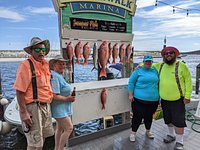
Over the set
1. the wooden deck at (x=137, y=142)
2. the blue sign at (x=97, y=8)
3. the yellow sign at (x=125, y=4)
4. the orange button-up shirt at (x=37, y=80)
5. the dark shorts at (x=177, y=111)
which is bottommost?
the wooden deck at (x=137, y=142)

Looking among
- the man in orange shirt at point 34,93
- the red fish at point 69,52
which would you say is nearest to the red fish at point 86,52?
the red fish at point 69,52

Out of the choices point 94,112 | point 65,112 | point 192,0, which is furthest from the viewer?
point 192,0

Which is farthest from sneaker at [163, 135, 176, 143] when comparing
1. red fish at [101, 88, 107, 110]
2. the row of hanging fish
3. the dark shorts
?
the row of hanging fish

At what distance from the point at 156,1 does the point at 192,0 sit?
190cm

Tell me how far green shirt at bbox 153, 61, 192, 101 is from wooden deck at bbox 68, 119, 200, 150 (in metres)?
0.73

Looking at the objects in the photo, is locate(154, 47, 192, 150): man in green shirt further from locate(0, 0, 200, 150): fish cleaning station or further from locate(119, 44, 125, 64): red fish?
locate(119, 44, 125, 64): red fish

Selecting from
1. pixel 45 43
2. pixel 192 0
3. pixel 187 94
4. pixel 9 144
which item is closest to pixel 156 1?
pixel 192 0

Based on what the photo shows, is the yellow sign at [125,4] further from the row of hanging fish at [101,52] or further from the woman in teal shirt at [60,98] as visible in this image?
the woman in teal shirt at [60,98]

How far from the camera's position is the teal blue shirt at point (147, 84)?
108 inches

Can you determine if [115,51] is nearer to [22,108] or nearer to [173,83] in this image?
[173,83]

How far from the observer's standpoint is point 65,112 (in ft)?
7.30

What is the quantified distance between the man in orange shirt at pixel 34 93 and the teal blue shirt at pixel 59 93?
0.52 feet

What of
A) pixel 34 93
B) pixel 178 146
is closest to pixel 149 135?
pixel 178 146

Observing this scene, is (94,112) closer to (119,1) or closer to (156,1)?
(119,1)
